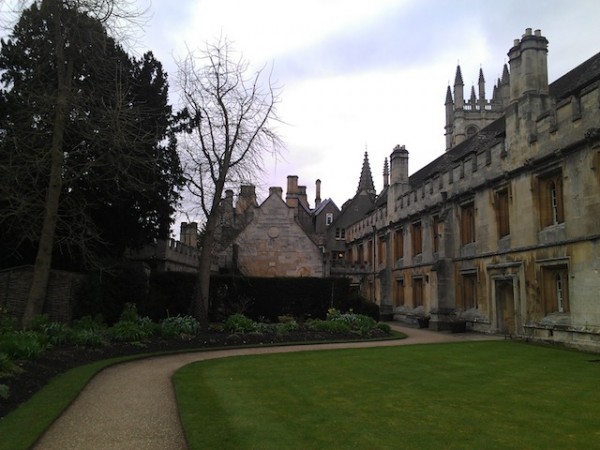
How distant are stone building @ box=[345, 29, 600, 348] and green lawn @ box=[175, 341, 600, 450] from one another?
4563mm

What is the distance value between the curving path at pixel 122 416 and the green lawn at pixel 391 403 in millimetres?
330

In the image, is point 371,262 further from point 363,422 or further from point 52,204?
point 363,422

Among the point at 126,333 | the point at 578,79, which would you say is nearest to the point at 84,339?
the point at 126,333

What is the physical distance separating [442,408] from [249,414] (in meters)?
2.90

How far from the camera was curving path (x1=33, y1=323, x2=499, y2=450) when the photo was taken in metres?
6.31

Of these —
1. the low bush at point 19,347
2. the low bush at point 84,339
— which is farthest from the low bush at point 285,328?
the low bush at point 19,347

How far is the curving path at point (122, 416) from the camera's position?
20.7ft

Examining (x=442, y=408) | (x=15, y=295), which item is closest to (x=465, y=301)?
(x=442, y=408)

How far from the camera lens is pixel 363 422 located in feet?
22.0

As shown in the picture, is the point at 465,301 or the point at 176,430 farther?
the point at 465,301

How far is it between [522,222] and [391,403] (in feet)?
44.1

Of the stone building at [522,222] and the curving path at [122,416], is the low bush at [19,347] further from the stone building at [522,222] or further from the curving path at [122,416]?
the stone building at [522,222]

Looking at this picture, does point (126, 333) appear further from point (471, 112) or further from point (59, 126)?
point (471, 112)

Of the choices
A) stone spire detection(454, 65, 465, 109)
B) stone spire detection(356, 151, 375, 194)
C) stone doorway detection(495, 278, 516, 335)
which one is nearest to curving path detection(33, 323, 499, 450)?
stone doorway detection(495, 278, 516, 335)
